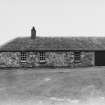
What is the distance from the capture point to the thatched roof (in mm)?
32500

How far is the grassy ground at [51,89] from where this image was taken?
15.5 m

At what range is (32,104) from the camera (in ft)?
47.5

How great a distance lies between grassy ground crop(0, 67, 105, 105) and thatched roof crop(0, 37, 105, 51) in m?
9.27

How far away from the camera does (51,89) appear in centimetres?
1872

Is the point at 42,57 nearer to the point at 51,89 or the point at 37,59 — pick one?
the point at 37,59

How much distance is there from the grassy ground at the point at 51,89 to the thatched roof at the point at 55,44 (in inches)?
365

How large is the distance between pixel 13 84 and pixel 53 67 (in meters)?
12.4

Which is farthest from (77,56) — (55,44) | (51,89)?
(51,89)

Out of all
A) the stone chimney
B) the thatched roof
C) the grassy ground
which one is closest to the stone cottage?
the thatched roof

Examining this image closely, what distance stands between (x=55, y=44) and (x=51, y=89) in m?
16.1

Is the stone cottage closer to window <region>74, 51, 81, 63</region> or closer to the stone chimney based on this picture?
Result: window <region>74, 51, 81, 63</region>

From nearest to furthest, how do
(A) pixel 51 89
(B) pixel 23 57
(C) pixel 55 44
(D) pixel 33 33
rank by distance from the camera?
(A) pixel 51 89 < (B) pixel 23 57 < (C) pixel 55 44 < (D) pixel 33 33

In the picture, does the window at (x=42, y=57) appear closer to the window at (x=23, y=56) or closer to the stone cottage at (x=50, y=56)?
the stone cottage at (x=50, y=56)

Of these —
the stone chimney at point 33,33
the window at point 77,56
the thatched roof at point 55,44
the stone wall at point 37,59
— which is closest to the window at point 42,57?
the stone wall at point 37,59
